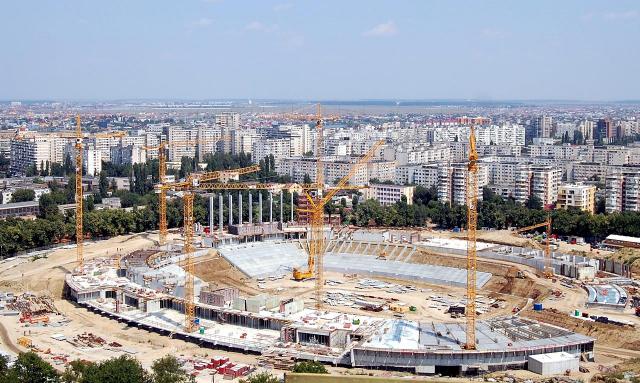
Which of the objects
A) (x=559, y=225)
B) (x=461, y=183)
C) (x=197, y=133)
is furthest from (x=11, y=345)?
(x=197, y=133)

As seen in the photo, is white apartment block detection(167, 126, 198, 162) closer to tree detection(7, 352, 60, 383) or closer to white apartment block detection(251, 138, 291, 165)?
white apartment block detection(251, 138, 291, 165)

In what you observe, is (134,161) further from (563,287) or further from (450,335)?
(450,335)

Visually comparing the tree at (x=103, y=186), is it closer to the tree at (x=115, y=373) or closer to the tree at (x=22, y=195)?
the tree at (x=22, y=195)

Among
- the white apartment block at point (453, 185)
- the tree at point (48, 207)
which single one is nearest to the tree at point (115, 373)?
the tree at point (48, 207)

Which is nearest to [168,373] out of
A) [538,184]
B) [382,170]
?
[538,184]

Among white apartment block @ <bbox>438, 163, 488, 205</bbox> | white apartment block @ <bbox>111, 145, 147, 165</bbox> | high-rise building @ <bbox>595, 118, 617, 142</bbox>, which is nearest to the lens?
white apartment block @ <bbox>438, 163, 488, 205</bbox>

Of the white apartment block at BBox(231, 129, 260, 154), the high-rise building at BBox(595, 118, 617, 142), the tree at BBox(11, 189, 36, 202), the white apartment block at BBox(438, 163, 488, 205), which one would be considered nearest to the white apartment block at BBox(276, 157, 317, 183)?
the white apartment block at BBox(438, 163, 488, 205)

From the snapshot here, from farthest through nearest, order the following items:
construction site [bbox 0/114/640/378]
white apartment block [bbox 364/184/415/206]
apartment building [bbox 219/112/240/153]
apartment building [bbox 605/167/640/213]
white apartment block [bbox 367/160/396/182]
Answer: apartment building [bbox 219/112/240/153], white apartment block [bbox 367/160/396/182], white apartment block [bbox 364/184/415/206], apartment building [bbox 605/167/640/213], construction site [bbox 0/114/640/378]
